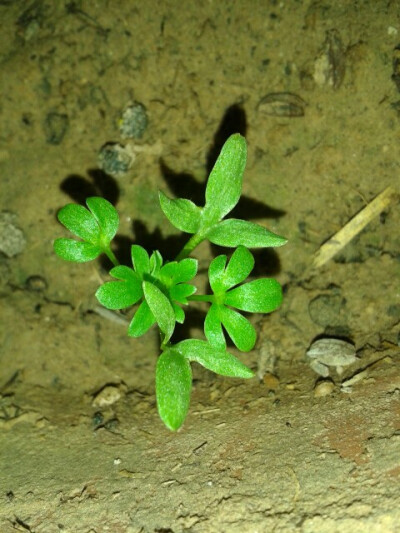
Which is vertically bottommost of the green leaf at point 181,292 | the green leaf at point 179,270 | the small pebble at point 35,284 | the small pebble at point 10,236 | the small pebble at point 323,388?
the small pebble at point 35,284

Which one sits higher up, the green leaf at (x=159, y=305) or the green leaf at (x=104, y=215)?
the green leaf at (x=104, y=215)

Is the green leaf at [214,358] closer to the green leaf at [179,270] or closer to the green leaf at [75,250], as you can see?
the green leaf at [179,270]

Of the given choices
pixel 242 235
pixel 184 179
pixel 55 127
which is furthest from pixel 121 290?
pixel 55 127

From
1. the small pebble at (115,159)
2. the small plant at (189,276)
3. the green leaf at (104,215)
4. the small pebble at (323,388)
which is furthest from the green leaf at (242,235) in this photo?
the small pebble at (115,159)

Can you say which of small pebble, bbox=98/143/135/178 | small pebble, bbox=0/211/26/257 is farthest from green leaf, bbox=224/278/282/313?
small pebble, bbox=0/211/26/257

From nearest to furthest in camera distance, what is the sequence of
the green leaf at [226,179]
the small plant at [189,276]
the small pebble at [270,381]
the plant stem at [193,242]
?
the small plant at [189,276], the green leaf at [226,179], the plant stem at [193,242], the small pebble at [270,381]

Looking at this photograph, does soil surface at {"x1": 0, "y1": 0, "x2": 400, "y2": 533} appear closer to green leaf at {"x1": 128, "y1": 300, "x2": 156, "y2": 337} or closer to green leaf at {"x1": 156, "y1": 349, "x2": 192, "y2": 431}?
green leaf at {"x1": 156, "y1": 349, "x2": 192, "y2": 431}
